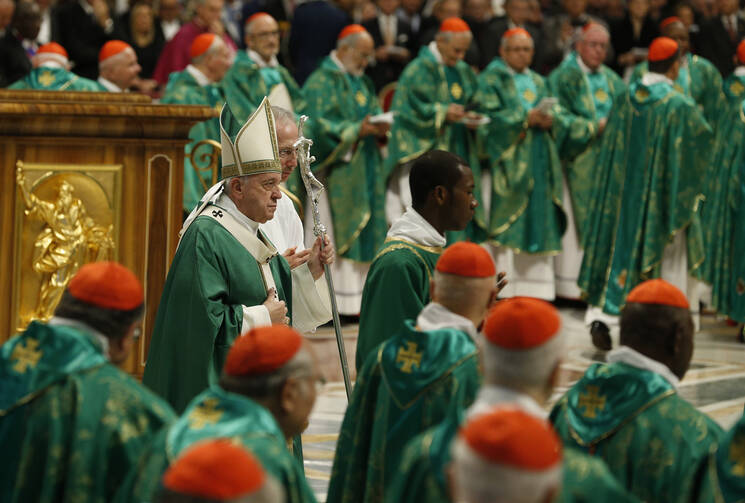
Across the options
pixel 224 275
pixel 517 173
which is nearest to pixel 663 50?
pixel 517 173

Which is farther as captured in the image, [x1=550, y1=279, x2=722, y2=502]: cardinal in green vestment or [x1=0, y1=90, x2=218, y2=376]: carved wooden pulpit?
[x1=0, y1=90, x2=218, y2=376]: carved wooden pulpit

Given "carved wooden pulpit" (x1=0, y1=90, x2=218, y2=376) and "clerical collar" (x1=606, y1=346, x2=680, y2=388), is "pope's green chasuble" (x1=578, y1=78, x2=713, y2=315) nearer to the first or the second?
"carved wooden pulpit" (x1=0, y1=90, x2=218, y2=376)

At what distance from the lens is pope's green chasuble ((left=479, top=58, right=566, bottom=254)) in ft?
35.8

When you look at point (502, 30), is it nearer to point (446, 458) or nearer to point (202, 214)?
point (202, 214)

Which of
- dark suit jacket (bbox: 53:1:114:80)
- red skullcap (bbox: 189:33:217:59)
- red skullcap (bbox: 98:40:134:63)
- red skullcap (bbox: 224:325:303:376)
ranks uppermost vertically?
dark suit jacket (bbox: 53:1:114:80)

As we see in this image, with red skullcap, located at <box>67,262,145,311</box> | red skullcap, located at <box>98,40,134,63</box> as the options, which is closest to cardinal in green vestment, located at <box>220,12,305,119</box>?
red skullcap, located at <box>98,40,134,63</box>

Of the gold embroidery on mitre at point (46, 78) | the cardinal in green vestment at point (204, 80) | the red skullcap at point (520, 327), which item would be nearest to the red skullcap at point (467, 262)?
the red skullcap at point (520, 327)

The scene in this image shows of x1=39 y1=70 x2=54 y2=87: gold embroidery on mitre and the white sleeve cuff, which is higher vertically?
x1=39 y1=70 x2=54 y2=87: gold embroidery on mitre

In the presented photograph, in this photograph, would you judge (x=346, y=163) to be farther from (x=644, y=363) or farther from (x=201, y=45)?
(x=644, y=363)

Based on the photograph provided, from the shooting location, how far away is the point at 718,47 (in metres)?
13.2

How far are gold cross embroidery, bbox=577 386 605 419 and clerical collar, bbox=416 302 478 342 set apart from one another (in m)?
0.36

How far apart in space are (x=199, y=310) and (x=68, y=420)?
140 centimetres

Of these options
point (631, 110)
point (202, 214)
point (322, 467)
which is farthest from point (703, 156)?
point (202, 214)

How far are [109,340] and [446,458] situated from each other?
102 centimetres
